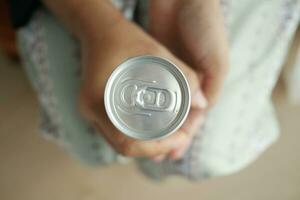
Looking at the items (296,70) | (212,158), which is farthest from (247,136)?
(296,70)

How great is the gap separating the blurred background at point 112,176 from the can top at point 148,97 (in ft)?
1.84

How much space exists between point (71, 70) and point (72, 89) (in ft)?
0.09

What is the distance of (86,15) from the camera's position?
0.60 meters

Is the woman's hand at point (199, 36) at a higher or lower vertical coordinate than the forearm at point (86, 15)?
higher

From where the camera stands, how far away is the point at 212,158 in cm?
69

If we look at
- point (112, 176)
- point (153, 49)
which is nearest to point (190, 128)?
point (153, 49)

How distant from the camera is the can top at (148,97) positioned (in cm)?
42

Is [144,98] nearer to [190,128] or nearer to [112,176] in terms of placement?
[190,128]

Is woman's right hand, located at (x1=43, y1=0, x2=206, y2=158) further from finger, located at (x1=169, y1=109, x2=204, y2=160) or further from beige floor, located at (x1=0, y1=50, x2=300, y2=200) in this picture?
beige floor, located at (x1=0, y1=50, x2=300, y2=200)

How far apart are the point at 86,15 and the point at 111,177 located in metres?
0.48

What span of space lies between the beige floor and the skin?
333 millimetres

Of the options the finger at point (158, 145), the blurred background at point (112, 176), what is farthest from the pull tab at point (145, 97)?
the blurred background at point (112, 176)

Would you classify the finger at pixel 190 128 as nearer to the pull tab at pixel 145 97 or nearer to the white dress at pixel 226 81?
the white dress at pixel 226 81

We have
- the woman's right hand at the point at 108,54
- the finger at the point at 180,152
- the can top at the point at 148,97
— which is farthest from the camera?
the finger at the point at 180,152
